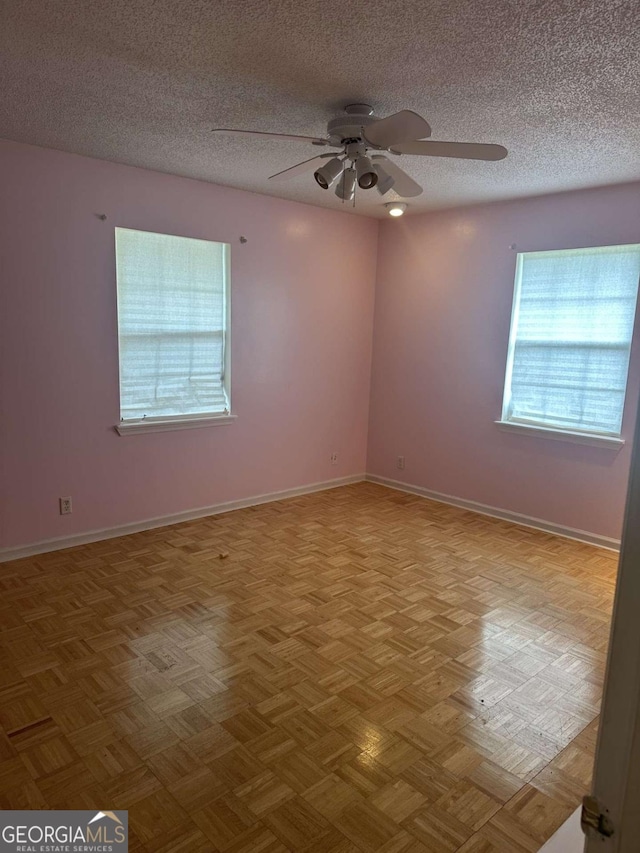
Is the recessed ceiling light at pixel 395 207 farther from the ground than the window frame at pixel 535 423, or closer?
farther from the ground

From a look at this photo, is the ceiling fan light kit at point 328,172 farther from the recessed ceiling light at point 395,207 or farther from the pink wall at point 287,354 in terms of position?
the recessed ceiling light at point 395,207

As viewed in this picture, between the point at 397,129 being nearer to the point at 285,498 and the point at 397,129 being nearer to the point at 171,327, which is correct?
the point at 171,327

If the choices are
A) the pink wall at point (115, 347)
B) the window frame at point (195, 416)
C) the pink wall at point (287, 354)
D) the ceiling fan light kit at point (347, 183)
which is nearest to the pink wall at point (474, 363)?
the pink wall at point (287, 354)

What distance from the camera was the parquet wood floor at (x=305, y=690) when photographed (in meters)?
1.70

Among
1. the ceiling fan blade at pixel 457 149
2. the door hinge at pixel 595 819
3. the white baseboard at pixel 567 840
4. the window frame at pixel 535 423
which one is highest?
the ceiling fan blade at pixel 457 149

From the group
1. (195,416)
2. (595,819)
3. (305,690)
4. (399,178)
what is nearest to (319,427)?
(195,416)

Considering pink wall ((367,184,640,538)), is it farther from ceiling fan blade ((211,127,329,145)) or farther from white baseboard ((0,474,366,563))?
ceiling fan blade ((211,127,329,145))

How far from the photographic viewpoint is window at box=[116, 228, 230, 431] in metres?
3.79

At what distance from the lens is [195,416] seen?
4.24 m

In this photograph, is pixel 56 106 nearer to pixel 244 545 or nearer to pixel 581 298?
pixel 244 545

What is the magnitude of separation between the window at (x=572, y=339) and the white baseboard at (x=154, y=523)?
73.2 inches

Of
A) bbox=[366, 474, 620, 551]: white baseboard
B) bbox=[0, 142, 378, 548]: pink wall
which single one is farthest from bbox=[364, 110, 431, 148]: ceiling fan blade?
bbox=[366, 474, 620, 551]: white baseboard

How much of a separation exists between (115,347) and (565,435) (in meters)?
3.25

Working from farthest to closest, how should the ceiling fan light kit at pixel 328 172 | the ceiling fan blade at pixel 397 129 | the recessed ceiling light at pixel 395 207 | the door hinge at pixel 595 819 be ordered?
1. the recessed ceiling light at pixel 395 207
2. the ceiling fan light kit at pixel 328 172
3. the ceiling fan blade at pixel 397 129
4. the door hinge at pixel 595 819
